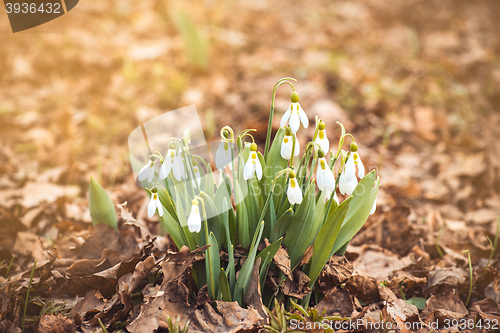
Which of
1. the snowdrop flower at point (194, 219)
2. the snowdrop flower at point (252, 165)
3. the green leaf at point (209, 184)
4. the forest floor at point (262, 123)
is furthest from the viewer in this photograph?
the forest floor at point (262, 123)

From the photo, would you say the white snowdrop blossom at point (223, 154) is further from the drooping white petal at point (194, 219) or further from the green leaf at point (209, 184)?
the drooping white petal at point (194, 219)

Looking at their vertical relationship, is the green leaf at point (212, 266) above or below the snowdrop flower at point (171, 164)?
below

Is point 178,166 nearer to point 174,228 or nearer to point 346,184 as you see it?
point 174,228

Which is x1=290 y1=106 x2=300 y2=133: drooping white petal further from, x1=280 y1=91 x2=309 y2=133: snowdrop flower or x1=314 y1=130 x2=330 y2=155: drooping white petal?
x1=314 y1=130 x2=330 y2=155: drooping white petal

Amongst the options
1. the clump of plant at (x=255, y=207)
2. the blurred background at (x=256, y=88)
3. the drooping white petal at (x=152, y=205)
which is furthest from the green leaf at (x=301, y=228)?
the blurred background at (x=256, y=88)

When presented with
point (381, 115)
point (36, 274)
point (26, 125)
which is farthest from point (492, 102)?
point (26, 125)
